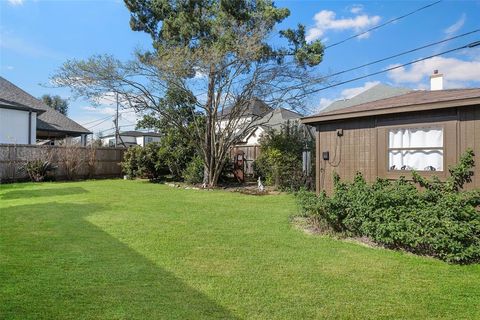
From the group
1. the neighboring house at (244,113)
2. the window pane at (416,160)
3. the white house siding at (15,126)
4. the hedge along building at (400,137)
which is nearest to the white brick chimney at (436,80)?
the hedge along building at (400,137)

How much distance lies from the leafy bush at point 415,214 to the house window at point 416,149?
0.30m

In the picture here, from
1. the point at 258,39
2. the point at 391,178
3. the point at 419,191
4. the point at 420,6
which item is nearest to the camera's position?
the point at 419,191

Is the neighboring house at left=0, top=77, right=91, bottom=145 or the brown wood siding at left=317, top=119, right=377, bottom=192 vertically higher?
the neighboring house at left=0, top=77, right=91, bottom=145

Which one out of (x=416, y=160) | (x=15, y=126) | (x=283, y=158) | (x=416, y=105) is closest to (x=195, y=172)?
(x=283, y=158)

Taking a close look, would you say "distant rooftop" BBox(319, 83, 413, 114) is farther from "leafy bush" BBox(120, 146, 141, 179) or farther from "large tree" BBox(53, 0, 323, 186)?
"leafy bush" BBox(120, 146, 141, 179)

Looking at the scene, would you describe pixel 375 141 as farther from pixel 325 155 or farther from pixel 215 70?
pixel 215 70

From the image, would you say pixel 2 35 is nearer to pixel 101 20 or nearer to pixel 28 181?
pixel 101 20

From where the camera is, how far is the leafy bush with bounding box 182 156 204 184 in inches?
588

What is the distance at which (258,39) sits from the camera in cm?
1245

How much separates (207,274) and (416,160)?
4141 mm

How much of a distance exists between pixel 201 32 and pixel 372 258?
40.7ft

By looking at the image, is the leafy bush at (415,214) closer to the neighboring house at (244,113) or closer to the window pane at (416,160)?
the window pane at (416,160)

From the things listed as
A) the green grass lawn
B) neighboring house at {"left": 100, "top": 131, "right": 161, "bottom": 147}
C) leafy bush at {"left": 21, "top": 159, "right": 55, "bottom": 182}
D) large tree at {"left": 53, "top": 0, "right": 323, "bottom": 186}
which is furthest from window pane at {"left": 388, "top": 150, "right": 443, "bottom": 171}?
neighboring house at {"left": 100, "top": 131, "right": 161, "bottom": 147}

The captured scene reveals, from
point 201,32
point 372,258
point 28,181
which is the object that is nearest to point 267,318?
point 372,258
